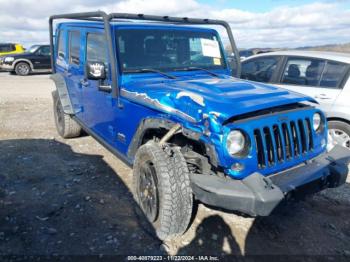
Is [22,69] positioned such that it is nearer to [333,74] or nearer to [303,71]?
[303,71]

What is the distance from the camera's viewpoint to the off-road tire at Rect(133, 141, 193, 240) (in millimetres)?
2873

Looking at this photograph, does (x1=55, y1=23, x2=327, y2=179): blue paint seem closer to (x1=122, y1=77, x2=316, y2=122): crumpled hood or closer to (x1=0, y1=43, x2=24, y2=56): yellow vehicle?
(x1=122, y1=77, x2=316, y2=122): crumpled hood

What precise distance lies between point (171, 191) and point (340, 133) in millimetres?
3523

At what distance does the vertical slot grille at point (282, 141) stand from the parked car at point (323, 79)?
6.85ft

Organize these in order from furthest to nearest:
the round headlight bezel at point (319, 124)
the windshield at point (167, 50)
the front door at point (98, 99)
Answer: the front door at point (98, 99) < the windshield at point (167, 50) < the round headlight bezel at point (319, 124)

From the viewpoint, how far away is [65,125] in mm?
5969

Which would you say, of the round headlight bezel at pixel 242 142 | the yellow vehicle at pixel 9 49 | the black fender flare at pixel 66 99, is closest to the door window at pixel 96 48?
the black fender flare at pixel 66 99

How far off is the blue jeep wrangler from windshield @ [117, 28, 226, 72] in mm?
13

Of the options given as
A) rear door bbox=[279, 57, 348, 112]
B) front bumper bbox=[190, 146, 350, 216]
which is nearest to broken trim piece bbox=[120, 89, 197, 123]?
Result: front bumper bbox=[190, 146, 350, 216]

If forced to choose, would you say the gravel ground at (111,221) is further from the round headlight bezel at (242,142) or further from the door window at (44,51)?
the door window at (44,51)

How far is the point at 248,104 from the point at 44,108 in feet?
24.1

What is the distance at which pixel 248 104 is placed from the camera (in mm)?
2912

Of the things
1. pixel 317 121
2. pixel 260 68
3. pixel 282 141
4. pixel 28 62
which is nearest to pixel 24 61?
pixel 28 62

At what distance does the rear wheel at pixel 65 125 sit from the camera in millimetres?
5923
